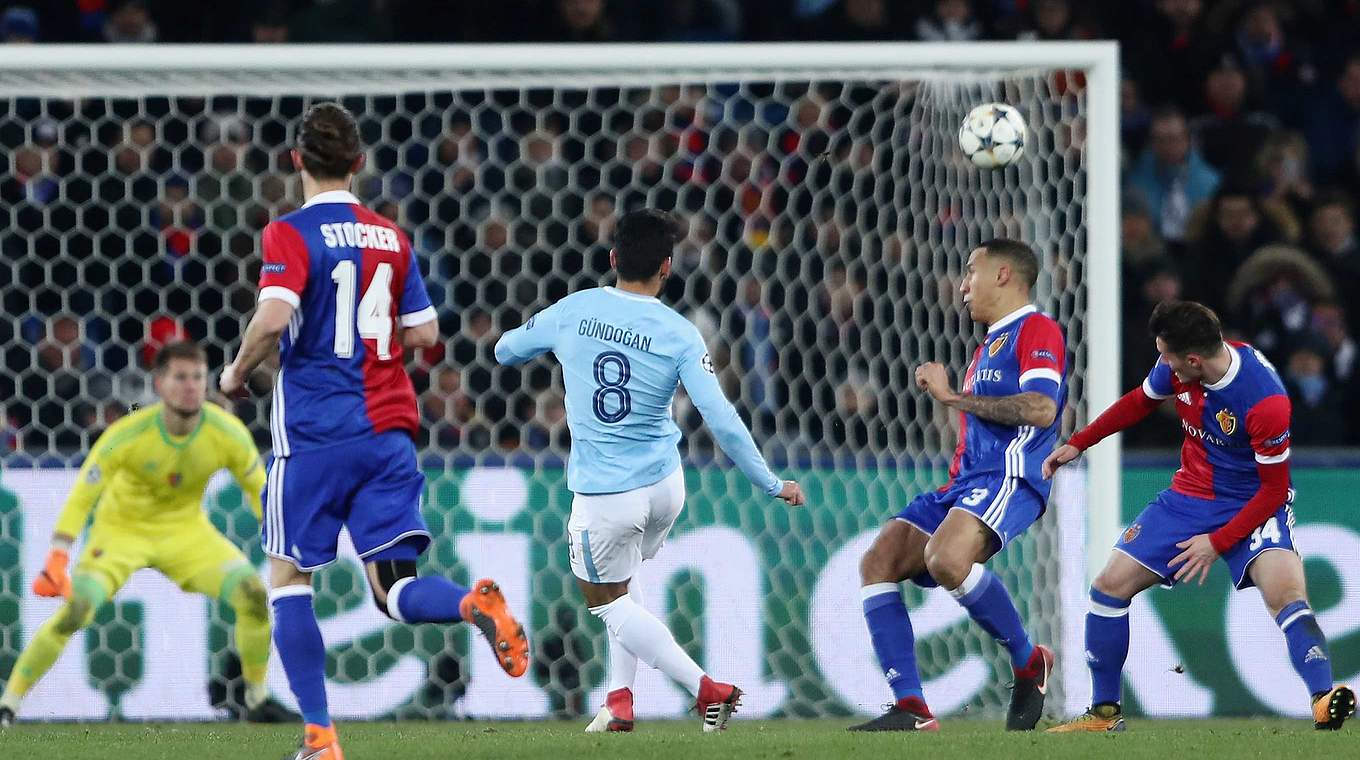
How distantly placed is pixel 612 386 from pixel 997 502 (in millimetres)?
1322

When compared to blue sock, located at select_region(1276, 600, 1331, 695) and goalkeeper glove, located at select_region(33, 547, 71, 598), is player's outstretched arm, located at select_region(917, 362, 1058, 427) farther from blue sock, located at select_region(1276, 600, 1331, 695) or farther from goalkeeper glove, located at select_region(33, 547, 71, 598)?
goalkeeper glove, located at select_region(33, 547, 71, 598)

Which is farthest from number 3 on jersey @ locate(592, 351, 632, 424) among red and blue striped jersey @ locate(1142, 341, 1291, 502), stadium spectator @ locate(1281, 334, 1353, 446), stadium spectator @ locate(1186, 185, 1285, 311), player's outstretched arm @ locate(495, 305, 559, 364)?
stadium spectator @ locate(1186, 185, 1285, 311)

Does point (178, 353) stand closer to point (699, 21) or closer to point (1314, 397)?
point (699, 21)

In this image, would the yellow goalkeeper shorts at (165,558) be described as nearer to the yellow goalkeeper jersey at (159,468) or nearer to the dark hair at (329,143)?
the yellow goalkeeper jersey at (159,468)

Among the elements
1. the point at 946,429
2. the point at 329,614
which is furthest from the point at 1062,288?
the point at 329,614

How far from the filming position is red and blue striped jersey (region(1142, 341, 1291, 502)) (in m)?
5.81

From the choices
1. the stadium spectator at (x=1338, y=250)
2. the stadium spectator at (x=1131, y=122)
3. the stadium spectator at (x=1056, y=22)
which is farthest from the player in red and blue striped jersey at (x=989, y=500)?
the stadium spectator at (x=1056, y=22)

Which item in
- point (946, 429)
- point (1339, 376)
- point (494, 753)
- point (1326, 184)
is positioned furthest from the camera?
point (1326, 184)

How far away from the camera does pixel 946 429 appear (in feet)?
26.1

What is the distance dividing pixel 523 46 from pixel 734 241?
1.81 m

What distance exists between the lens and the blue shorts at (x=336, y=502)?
15.2 ft

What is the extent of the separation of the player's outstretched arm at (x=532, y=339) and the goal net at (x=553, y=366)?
1.65 metres

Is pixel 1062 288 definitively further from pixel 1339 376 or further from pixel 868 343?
pixel 1339 376

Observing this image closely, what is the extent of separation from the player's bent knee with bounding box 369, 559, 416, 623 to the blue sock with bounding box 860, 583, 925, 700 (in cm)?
202
